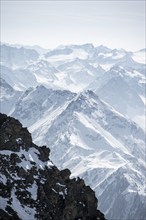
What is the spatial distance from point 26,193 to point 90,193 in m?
21.9

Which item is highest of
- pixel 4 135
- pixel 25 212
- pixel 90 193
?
pixel 4 135

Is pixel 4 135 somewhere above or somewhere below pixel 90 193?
above

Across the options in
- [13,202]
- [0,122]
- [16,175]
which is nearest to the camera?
[13,202]

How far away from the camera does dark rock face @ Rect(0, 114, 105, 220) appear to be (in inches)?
3743

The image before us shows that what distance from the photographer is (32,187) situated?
100688 millimetres

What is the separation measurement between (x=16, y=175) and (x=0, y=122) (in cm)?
2368

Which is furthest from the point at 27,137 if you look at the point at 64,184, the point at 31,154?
the point at 64,184

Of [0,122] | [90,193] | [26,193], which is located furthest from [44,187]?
[0,122]

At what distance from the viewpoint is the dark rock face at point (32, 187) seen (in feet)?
312

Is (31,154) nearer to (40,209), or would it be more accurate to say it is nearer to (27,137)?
(27,137)

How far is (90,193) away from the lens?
374 ft

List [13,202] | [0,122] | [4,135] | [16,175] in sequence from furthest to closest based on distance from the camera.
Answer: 1. [0,122]
2. [4,135]
3. [16,175]
4. [13,202]

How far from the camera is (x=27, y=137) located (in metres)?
115

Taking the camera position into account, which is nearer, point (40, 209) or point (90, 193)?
point (40, 209)
